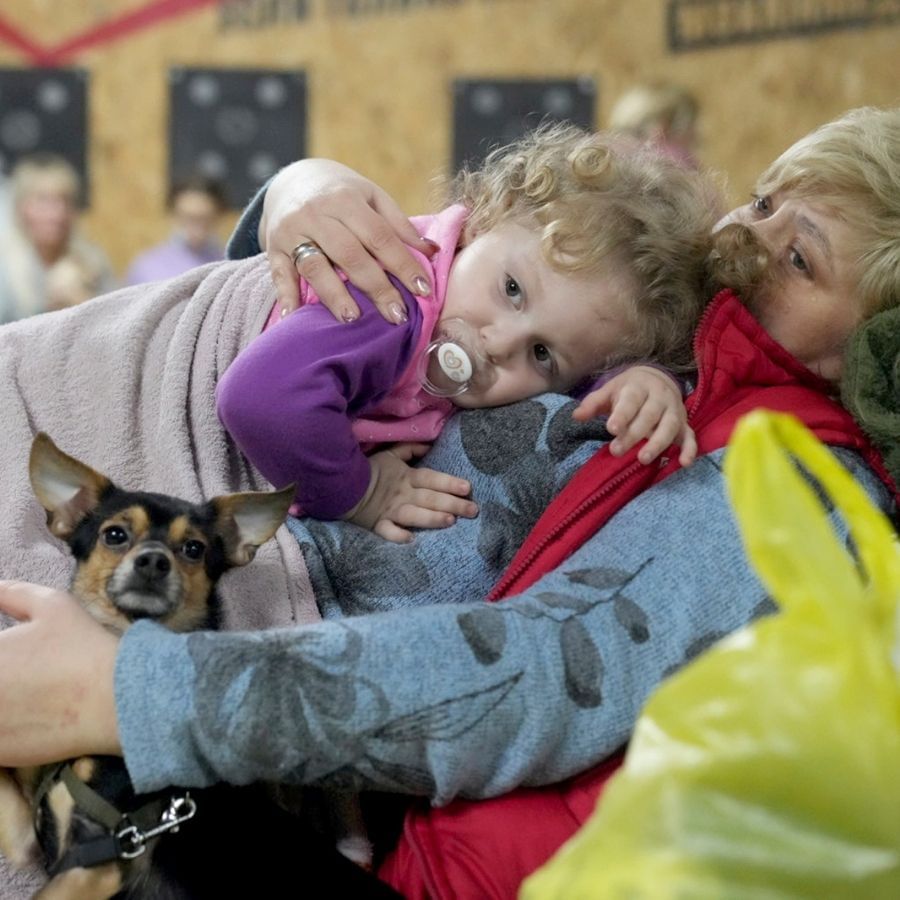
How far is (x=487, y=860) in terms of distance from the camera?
1.25 m

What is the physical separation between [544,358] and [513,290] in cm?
9

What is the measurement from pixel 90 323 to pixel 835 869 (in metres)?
1.19

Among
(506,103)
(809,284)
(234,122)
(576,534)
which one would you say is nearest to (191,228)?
(234,122)

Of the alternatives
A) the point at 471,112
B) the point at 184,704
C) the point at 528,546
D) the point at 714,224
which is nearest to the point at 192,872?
the point at 184,704

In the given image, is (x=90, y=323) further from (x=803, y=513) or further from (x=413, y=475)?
(x=803, y=513)

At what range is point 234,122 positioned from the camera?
622 cm

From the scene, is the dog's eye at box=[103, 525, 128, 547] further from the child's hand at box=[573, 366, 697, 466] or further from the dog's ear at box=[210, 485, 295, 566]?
the child's hand at box=[573, 366, 697, 466]

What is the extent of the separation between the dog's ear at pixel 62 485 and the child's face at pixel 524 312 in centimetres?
45

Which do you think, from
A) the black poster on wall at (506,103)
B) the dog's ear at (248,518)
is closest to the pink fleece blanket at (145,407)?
the dog's ear at (248,518)

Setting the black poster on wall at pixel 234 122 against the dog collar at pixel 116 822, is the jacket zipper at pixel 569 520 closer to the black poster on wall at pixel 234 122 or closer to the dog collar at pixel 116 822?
the dog collar at pixel 116 822

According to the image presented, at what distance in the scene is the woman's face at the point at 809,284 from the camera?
1.52m

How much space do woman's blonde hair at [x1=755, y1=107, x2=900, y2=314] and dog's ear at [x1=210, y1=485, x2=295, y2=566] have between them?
68 cm

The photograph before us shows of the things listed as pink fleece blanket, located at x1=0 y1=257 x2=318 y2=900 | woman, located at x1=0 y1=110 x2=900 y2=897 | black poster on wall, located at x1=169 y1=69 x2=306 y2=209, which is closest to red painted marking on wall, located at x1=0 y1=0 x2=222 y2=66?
black poster on wall, located at x1=169 y1=69 x2=306 y2=209

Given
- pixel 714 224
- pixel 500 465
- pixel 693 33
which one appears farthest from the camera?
pixel 693 33
